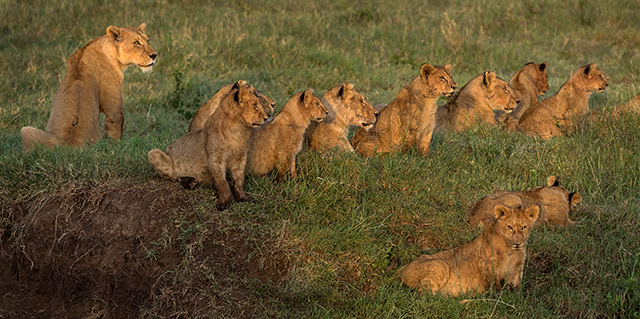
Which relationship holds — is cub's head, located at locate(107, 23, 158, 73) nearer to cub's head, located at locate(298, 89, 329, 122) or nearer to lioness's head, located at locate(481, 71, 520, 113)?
cub's head, located at locate(298, 89, 329, 122)

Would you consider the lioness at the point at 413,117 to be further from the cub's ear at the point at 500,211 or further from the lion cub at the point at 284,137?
the cub's ear at the point at 500,211

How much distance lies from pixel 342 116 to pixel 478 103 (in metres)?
2.29

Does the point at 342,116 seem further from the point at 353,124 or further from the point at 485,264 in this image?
the point at 485,264

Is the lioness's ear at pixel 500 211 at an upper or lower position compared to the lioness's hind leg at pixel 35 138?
upper

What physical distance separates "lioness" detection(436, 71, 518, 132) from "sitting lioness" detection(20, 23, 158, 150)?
11.0 ft

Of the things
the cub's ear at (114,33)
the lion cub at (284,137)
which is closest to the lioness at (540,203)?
the lion cub at (284,137)

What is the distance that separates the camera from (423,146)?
21.0ft

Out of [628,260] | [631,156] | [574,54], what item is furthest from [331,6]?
[628,260]

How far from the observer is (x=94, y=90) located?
6.98m

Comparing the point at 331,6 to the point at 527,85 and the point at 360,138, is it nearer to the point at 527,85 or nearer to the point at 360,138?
the point at 527,85

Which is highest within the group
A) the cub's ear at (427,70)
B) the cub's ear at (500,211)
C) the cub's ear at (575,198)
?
the cub's ear at (427,70)

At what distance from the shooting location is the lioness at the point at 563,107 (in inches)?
290

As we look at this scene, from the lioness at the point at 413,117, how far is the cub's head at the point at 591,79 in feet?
6.92

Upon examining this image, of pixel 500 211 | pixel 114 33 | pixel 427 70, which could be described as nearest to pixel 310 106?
pixel 427 70
